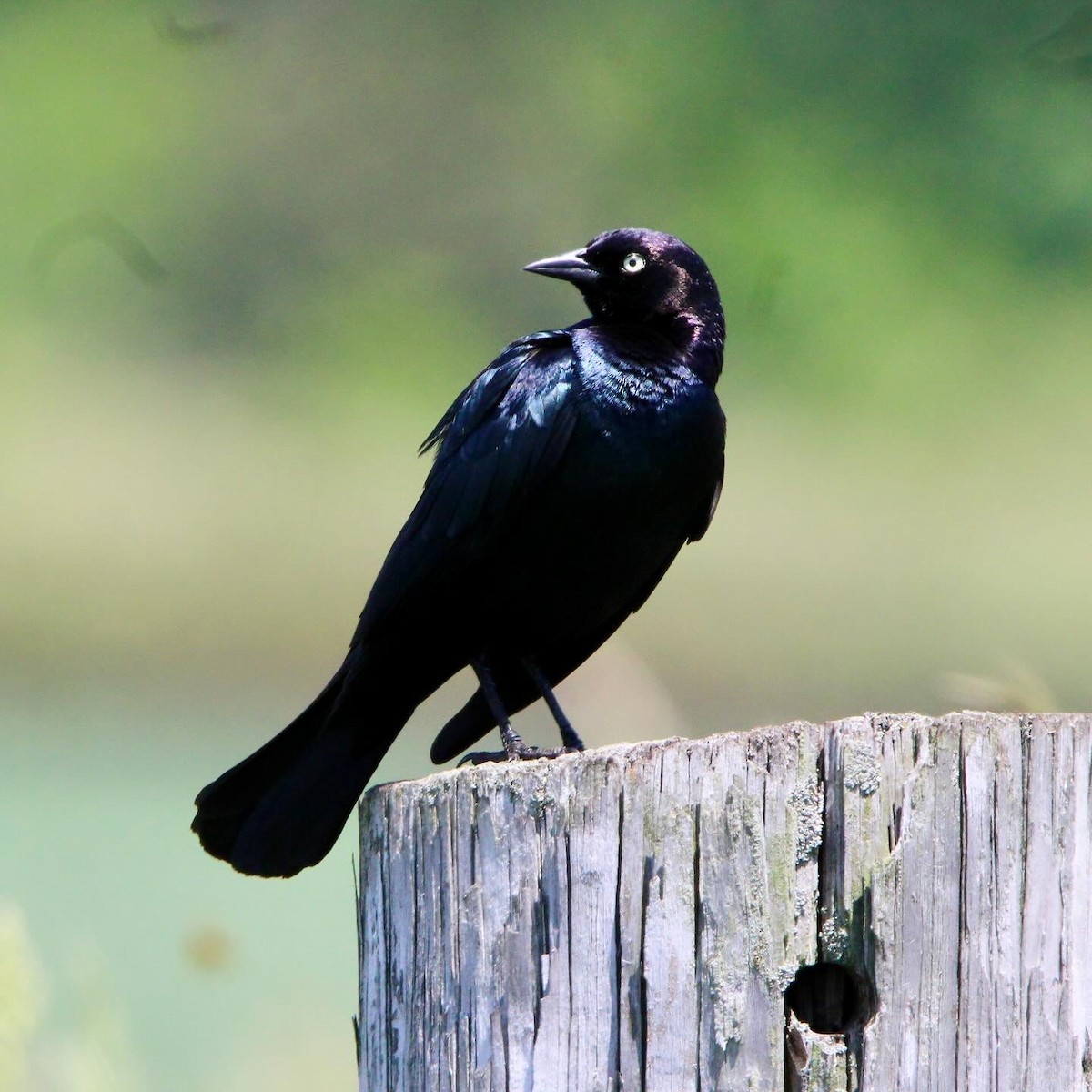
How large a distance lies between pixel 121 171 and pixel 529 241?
413 centimetres

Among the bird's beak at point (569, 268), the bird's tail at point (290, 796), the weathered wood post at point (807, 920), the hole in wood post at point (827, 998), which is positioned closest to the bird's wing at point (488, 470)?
the bird's tail at point (290, 796)

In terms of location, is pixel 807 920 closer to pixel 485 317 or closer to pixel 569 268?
pixel 569 268

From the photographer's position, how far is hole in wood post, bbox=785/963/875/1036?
6.09 feet

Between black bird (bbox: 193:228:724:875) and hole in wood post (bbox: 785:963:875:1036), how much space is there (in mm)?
1271

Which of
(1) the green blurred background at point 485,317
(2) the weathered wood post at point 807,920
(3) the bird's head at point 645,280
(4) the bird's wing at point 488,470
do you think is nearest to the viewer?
(2) the weathered wood post at point 807,920

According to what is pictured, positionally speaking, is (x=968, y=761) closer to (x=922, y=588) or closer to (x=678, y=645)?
(x=678, y=645)

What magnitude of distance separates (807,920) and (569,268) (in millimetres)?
2177

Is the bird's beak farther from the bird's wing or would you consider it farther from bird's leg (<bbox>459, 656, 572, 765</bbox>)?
bird's leg (<bbox>459, 656, 572, 765</bbox>)

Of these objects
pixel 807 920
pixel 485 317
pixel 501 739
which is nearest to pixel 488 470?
pixel 501 739

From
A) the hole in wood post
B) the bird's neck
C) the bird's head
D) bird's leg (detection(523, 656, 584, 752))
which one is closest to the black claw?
bird's leg (detection(523, 656, 584, 752))

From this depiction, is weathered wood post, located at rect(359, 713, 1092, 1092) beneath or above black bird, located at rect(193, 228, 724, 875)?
beneath

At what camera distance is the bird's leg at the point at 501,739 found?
305 centimetres

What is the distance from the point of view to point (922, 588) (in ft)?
37.8

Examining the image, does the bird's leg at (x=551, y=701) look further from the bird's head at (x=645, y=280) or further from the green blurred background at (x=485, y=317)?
the green blurred background at (x=485, y=317)
